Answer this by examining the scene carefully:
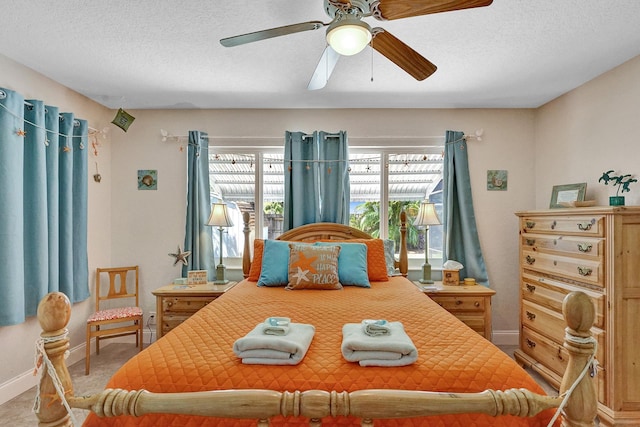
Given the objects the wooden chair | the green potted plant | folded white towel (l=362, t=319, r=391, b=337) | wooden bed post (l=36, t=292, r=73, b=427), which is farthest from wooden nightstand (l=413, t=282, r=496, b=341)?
the wooden chair

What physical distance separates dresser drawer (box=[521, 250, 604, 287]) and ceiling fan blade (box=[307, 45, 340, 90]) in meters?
2.10

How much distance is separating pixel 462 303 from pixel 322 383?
2155mm

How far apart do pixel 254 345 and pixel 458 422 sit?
2.45 feet

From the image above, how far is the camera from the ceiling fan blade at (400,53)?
1608 millimetres

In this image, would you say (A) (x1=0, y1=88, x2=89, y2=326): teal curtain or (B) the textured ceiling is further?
(A) (x1=0, y1=88, x2=89, y2=326): teal curtain

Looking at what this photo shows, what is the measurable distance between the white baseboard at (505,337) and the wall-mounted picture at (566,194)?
4.51 feet

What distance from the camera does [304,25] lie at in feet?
4.87

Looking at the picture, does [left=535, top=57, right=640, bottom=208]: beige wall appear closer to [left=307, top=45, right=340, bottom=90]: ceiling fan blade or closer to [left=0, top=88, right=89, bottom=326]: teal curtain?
[left=307, top=45, right=340, bottom=90]: ceiling fan blade

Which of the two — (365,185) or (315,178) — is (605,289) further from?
(315,178)

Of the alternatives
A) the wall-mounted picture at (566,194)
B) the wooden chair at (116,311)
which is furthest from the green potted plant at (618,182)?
the wooden chair at (116,311)

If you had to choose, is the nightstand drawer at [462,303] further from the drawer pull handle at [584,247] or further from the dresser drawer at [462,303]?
the drawer pull handle at [584,247]

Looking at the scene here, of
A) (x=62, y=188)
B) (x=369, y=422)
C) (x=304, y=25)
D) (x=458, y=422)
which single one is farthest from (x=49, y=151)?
(x=458, y=422)

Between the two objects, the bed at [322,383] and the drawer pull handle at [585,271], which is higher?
the drawer pull handle at [585,271]

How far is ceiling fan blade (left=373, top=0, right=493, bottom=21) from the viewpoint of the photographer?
1322 mm
